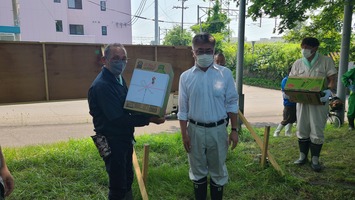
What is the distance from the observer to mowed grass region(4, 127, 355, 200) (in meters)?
3.56

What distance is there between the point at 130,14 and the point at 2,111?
2544 cm

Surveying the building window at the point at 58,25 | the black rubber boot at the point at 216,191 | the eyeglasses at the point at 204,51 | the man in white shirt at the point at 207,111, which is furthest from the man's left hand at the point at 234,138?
the building window at the point at 58,25

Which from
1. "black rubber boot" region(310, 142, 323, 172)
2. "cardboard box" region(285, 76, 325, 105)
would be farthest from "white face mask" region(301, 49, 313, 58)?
"black rubber boot" region(310, 142, 323, 172)

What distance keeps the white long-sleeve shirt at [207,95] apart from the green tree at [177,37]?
33316 mm

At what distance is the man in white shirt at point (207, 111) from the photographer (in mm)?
2908

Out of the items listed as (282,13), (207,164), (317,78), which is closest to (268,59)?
(282,13)

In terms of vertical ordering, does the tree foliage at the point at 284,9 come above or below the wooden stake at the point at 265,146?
above

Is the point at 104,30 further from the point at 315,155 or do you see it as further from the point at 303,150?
the point at 315,155

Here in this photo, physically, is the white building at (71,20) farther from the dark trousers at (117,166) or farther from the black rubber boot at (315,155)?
the black rubber boot at (315,155)

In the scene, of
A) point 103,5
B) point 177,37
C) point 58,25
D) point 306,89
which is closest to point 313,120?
point 306,89

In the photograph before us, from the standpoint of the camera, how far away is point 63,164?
4352mm

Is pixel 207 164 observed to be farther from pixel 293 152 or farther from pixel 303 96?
pixel 293 152

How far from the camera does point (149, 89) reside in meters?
2.70

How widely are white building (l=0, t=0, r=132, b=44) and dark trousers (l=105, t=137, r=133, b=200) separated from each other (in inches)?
1014
